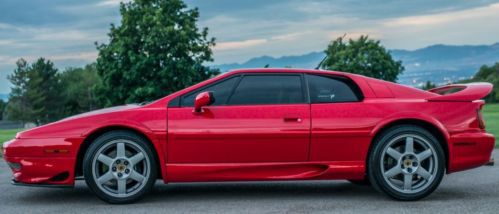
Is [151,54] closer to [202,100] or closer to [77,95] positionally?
[202,100]

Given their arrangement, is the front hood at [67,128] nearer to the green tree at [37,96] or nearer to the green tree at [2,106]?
the green tree at [37,96]

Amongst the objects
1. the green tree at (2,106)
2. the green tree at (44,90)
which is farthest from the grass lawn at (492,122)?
the green tree at (2,106)

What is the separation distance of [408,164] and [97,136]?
295cm

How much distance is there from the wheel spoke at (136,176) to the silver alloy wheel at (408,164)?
7.38ft

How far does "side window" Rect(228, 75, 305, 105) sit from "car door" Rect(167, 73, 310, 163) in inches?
1.3

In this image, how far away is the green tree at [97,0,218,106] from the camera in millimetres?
48469

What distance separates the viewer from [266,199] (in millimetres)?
6230

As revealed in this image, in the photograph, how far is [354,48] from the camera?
252ft

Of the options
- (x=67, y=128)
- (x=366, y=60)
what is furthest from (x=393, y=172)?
(x=366, y=60)

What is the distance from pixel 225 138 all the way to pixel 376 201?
1.55 metres

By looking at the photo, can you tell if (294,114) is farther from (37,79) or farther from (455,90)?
(37,79)

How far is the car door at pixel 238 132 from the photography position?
5.99 meters

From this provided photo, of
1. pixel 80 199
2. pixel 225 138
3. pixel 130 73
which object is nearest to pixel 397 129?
pixel 225 138

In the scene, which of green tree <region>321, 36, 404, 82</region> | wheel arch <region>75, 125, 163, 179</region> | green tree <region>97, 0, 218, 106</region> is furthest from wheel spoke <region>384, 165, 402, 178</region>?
green tree <region>321, 36, 404, 82</region>
